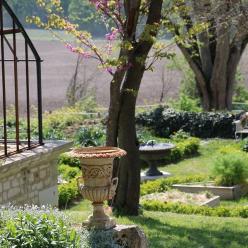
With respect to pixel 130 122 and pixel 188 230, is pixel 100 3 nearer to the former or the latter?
pixel 130 122

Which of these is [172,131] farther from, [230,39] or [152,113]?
[230,39]

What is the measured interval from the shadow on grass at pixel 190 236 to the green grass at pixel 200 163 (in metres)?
6.34

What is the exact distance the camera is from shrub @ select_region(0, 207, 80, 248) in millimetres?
5719

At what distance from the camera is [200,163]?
18719mm

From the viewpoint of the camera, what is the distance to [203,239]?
9.44 metres

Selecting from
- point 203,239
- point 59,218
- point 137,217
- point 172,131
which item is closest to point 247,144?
point 172,131

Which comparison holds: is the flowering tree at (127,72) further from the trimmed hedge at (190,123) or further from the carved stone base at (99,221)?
the trimmed hedge at (190,123)

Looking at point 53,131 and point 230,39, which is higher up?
point 230,39

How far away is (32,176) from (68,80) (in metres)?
35.5

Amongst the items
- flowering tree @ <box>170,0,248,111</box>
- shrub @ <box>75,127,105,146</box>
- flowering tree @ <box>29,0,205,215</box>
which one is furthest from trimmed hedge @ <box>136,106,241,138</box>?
flowering tree @ <box>29,0,205,215</box>

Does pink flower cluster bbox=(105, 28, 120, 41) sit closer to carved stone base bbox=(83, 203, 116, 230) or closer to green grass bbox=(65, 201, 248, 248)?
green grass bbox=(65, 201, 248, 248)

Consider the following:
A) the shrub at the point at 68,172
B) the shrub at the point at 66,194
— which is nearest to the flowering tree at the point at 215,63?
the shrub at the point at 68,172

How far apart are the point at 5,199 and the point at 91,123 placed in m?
13.8

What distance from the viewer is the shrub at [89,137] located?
63.4 ft
